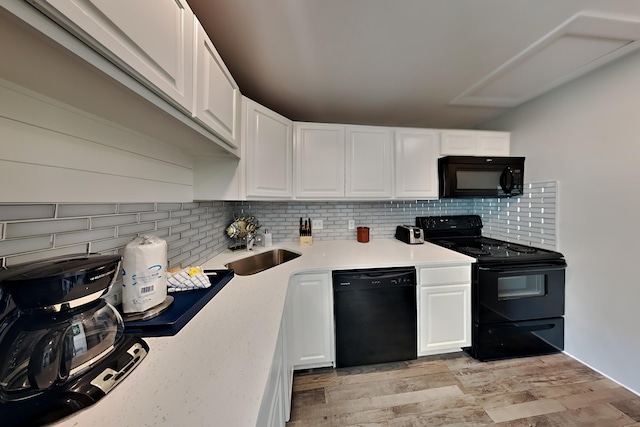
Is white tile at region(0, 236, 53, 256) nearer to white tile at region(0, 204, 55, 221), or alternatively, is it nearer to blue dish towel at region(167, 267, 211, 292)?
white tile at region(0, 204, 55, 221)

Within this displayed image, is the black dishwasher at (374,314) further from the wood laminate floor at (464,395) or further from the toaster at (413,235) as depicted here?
the toaster at (413,235)

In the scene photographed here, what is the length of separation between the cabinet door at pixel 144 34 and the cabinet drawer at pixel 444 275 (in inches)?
74.4

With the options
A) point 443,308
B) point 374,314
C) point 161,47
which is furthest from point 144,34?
point 443,308

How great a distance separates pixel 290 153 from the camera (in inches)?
77.5

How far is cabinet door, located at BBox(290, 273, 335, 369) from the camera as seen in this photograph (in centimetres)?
159

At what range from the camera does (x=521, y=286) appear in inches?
71.6

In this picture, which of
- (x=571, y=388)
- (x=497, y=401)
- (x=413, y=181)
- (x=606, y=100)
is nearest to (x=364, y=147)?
(x=413, y=181)

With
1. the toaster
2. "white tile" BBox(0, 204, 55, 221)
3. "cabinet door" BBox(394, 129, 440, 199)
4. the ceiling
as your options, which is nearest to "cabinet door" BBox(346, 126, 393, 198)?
"cabinet door" BBox(394, 129, 440, 199)

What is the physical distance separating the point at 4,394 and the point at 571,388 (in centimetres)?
283

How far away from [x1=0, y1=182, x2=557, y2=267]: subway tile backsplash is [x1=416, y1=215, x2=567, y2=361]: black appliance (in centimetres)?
33

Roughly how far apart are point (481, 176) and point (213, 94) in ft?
8.02

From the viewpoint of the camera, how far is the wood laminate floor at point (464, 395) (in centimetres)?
132

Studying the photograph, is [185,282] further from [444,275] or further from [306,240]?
[444,275]

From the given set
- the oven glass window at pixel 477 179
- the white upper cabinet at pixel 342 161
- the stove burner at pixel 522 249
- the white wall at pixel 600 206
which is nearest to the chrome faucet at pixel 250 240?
the white upper cabinet at pixel 342 161
